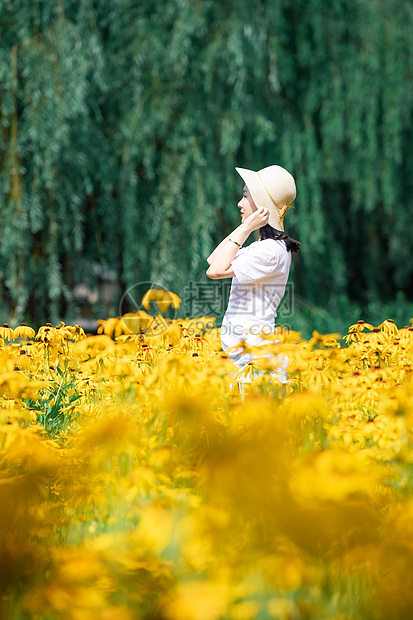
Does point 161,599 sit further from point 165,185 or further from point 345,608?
point 165,185

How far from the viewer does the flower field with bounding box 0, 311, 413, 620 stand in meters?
1.01

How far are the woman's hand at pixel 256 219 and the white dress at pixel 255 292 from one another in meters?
0.07

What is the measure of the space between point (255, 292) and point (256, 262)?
14cm

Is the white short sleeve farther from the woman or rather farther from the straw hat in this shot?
the straw hat

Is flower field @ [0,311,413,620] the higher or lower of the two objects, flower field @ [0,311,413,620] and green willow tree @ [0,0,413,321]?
the lower

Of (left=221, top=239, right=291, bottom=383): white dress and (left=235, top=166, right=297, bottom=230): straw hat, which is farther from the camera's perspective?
(left=235, top=166, right=297, bottom=230): straw hat

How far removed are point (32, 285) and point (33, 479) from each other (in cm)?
399

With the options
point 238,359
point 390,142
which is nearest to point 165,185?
point 390,142

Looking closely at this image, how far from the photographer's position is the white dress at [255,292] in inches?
97.1

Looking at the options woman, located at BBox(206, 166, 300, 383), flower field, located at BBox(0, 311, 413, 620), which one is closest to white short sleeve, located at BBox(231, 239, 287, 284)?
woman, located at BBox(206, 166, 300, 383)

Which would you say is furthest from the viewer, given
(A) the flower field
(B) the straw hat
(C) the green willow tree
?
(C) the green willow tree

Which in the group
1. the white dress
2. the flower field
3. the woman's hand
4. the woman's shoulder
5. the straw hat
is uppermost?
the straw hat

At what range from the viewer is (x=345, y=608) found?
1183 millimetres

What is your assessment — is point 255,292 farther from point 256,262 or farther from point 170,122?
point 170,122
